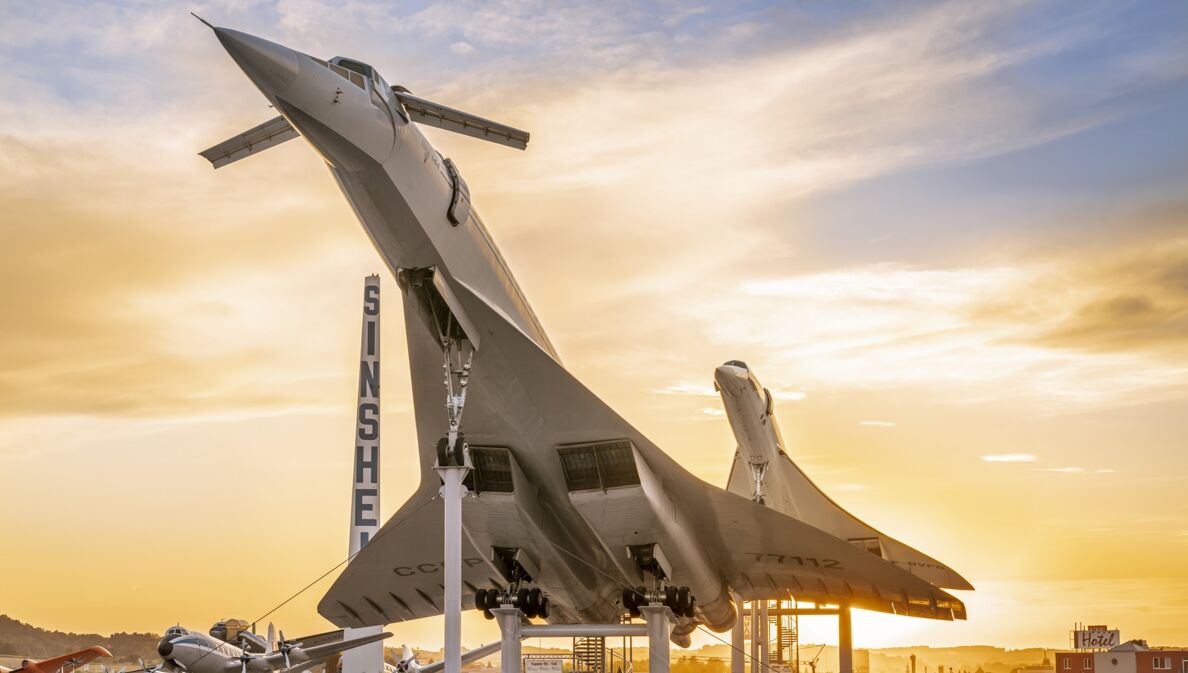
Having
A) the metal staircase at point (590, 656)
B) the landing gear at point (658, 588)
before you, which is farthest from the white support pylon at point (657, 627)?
the metal staircase at point (590, 656)

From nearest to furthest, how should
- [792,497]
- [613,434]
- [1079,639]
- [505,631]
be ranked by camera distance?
1. [613,434]
2. [505,631]
3. [792,497]
4. [1079,639]

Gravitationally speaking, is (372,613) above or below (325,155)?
below

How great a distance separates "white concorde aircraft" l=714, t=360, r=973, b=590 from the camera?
28.8 metres

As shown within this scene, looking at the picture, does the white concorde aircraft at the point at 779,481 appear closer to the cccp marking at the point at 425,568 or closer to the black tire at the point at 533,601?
the cccp marking at the point at 425,568

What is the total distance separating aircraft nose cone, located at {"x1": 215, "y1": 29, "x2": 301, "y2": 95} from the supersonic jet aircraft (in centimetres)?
1278

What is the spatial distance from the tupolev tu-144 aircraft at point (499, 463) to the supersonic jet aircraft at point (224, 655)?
52.2 inches

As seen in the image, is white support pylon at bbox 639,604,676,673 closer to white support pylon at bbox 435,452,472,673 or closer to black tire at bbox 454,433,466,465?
white support pylon at bbox 435,452,472,673

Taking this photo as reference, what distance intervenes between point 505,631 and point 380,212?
8.50 metres

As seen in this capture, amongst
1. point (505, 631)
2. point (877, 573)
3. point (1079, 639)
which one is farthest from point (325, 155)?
point (1079, 639)

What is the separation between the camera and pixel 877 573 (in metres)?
23.6

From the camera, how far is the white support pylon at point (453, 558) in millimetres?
15828

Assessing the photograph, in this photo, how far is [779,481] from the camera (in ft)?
107

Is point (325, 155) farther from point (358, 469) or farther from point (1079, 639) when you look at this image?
point (1079, 639)

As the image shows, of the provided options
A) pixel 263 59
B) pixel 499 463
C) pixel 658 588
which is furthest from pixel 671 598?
pixel 263 59
